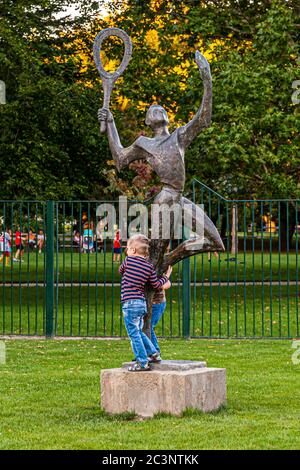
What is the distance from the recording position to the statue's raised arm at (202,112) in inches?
349

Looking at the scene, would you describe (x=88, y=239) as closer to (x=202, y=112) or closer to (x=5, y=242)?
(x=5, y=242)

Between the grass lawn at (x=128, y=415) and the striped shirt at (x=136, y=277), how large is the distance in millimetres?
1052

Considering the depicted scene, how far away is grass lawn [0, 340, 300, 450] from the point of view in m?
7.61

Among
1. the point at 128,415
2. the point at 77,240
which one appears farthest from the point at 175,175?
the point at 77,240

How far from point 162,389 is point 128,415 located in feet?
1.26

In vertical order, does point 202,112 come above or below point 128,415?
above

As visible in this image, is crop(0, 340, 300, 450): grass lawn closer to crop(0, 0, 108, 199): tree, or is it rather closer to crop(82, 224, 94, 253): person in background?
crop(82, 224, 94, 253): person in background

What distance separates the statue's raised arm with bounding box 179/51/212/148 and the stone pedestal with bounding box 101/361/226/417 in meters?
2.02

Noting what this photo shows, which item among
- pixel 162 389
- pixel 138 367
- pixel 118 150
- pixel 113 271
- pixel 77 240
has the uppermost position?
pixel 77 240

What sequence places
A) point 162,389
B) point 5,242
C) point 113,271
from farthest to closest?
point 5,242
point 113,271
point 162,389

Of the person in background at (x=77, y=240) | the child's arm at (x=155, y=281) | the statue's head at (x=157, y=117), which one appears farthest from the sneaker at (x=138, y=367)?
the person in background at (x=77, y=240)

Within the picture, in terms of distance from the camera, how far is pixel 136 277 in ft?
28.8
